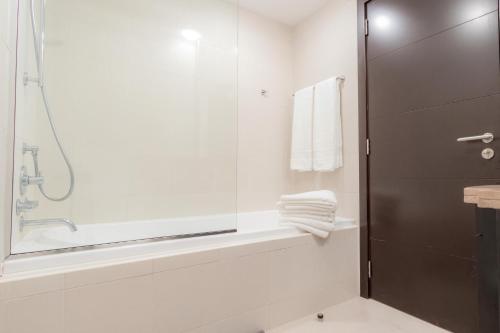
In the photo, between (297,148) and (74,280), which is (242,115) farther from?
(74,280)

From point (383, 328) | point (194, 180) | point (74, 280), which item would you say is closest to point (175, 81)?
point (194, 180)

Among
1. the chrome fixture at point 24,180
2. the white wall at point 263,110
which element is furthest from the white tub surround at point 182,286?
the white wall at point 263,110

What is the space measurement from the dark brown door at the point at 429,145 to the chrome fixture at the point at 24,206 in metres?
2.03

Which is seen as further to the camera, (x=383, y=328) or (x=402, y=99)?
(x=402, y=99)

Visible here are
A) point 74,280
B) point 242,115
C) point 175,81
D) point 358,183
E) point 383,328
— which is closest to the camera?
point 74,280

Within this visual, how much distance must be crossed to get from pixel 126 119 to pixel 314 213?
1471 mm

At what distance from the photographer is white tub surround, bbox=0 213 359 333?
95cm

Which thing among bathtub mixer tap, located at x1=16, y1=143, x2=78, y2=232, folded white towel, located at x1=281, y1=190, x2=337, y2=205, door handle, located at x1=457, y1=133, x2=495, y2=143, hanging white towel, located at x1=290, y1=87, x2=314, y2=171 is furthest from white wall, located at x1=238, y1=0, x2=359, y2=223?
bathtub mixer tap, located at x1=16, y1=143, x2=78, y2=232

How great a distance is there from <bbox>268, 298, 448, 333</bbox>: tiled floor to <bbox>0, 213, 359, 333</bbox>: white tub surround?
0.06 metres

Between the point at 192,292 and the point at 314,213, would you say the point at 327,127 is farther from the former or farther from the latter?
the point at 192,292

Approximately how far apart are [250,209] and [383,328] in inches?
51.6

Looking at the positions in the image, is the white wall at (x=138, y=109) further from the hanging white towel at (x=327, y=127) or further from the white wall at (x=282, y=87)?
the hanging white towel at (x=327, y=127)

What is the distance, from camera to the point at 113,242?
1.24 m

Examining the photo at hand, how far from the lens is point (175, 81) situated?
7.00 feet
